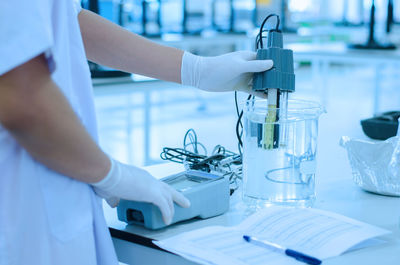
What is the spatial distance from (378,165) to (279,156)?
0.67ft

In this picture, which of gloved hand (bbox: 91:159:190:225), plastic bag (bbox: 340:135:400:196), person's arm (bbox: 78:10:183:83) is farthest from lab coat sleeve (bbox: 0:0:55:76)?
plastic bag (bbox: 340:135:400:196)

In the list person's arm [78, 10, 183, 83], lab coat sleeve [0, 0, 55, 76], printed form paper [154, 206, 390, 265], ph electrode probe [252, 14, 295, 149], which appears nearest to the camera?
lab coat sleeve [0, 0, 55, 76]

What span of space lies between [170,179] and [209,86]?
295mm

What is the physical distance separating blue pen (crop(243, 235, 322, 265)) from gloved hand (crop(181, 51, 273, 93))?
393mm

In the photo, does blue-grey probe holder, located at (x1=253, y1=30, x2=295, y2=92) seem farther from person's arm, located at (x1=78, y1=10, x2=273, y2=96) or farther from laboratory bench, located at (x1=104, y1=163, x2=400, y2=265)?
laboratory bench, located at (x1=104, y1=163, x2=400, y2=265)

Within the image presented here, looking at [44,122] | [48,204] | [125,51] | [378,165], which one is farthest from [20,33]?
[378,165]

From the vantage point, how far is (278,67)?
0.95 meters

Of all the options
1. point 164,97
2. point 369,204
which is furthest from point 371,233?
point 164,97

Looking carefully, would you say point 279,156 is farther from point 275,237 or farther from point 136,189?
point 136,189

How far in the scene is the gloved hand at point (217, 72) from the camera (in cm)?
106

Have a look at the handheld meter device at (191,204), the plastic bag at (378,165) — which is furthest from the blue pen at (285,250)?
the plastic bag at (378,165)

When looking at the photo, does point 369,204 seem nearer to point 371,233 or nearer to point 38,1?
point 371,233

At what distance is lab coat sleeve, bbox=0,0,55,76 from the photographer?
605mm

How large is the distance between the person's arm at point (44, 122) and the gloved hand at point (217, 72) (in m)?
0.45
